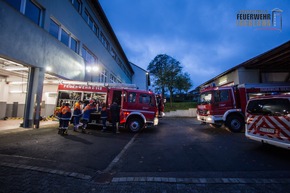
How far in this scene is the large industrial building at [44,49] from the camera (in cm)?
743

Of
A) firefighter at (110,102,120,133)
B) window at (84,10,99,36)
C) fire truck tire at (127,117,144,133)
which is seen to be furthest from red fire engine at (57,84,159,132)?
window at (84,10,99,36)

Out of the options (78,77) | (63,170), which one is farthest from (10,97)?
(63,170)

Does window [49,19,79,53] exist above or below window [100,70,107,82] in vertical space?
above

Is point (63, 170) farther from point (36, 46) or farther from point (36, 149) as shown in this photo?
point (36, 46)

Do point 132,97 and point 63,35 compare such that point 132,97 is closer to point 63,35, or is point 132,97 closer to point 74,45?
point 63,35

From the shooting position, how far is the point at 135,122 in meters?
9.37

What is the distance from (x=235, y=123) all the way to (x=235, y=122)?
0.06 metres

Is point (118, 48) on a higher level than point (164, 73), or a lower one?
higher

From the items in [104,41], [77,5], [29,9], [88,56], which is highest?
[77,5]

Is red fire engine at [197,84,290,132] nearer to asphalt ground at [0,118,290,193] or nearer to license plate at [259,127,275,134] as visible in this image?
license plate at [259,127,275,134]

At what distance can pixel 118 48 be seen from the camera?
26.6 metres

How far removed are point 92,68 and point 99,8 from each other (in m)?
6.40

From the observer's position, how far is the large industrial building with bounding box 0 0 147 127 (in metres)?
7.43

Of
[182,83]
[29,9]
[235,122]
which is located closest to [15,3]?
[29,9]
